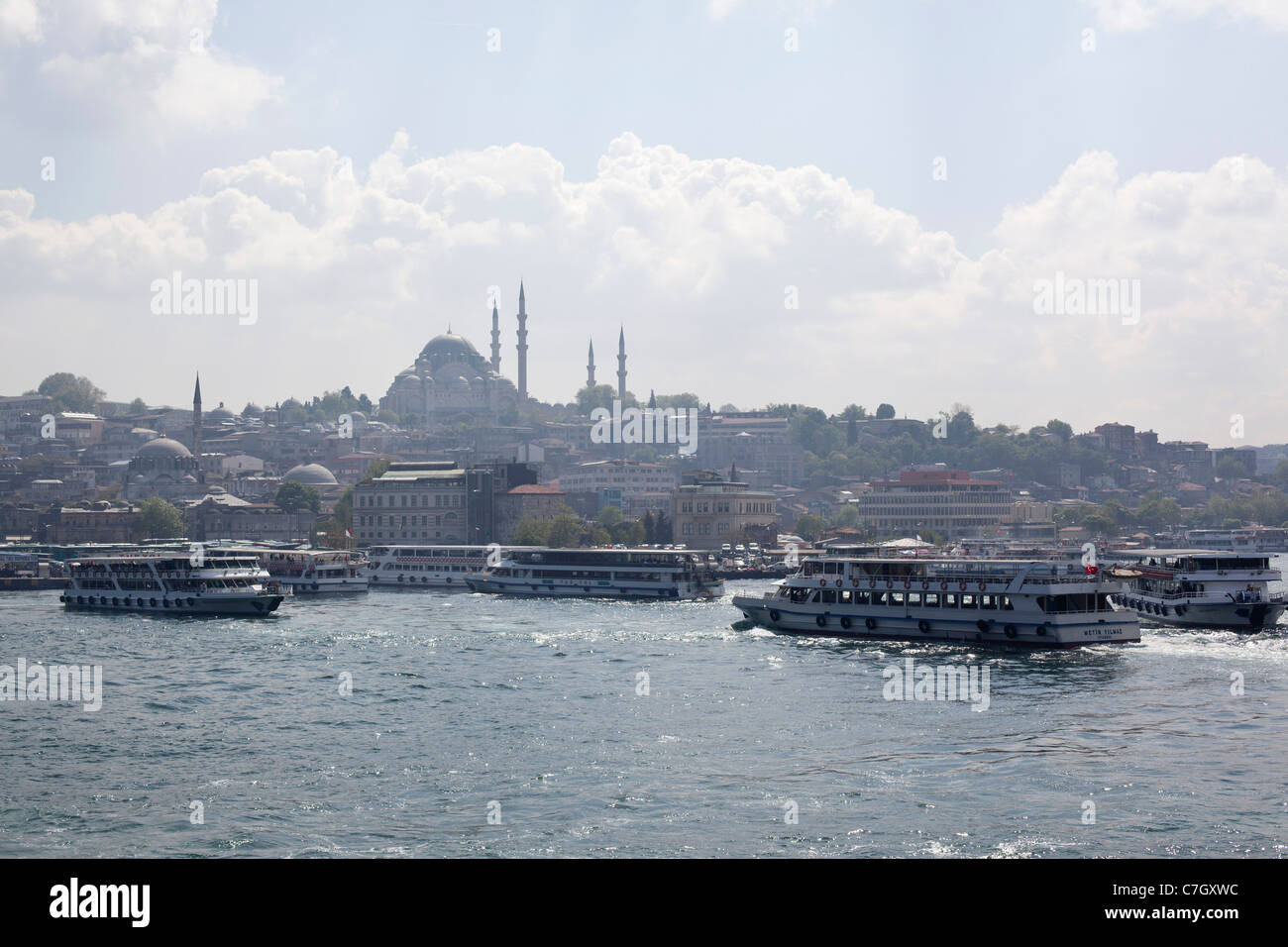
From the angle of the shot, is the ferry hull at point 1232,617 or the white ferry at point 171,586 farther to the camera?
the white ferry at point 171,586

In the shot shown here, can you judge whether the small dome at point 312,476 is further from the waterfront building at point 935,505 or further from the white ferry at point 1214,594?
the white ferry at point 1214,594

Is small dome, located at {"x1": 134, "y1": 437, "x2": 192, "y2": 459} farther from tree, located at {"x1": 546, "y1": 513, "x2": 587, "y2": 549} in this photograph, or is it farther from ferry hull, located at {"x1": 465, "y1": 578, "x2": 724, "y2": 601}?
ferry hull, located at {"x1": 465, "y1": 578, "x2": 724, "y2": 601}

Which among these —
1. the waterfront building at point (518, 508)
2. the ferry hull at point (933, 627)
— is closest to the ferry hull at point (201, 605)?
the ferry hull at point (933, 627)

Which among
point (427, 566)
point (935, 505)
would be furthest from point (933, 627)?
point (935, 505)

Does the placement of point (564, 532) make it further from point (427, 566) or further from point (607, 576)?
point (607, 576)

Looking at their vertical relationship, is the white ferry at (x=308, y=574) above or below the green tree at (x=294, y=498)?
below

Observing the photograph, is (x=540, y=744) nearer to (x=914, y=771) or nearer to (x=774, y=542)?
(x=914, y=771)
